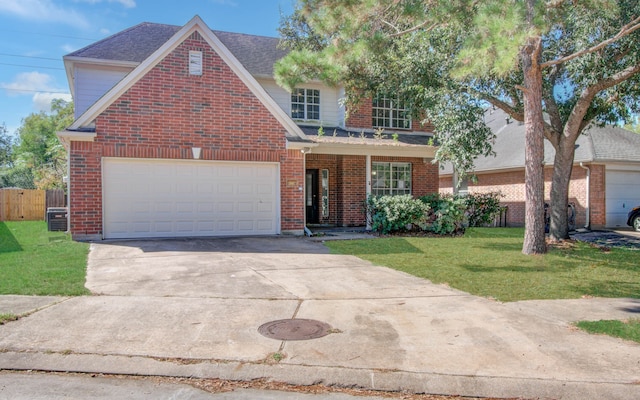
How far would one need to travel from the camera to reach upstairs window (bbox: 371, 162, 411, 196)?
17.6m

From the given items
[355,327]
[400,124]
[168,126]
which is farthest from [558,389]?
[400,124]

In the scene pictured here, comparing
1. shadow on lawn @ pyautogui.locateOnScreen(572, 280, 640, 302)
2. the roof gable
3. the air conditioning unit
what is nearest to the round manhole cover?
shadow on lawn @ pyautogui.locateOnScreen(572, 280, 640, 302)

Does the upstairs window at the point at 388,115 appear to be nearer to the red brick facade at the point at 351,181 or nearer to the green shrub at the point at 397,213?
the red brick facade at the point at 351,181

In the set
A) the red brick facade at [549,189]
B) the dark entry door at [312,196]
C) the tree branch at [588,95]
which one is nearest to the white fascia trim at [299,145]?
the dark entry door at [312,196]

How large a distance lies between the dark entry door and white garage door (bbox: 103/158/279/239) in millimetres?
4038

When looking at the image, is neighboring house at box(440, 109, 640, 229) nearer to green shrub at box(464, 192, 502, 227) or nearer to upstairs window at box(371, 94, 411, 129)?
green shrub at box(464, 192, 502, 227)

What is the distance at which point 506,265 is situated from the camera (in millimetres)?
9641

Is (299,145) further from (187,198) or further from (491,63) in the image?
(491,63)

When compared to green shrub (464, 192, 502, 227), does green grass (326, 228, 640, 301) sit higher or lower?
lower

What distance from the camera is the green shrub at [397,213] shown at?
1471cm

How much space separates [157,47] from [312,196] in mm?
7537

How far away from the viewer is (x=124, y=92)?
12.3 meters

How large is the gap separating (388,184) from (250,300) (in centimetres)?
1201

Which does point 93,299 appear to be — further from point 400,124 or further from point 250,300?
point 400,124
